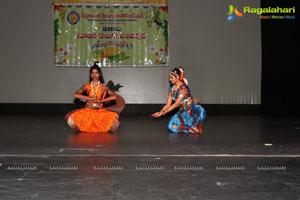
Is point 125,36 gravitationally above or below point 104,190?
above

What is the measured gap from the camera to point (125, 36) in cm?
757

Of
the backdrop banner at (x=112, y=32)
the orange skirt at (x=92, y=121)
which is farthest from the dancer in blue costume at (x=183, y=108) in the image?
the backdrop banner at (x=112, y=32)

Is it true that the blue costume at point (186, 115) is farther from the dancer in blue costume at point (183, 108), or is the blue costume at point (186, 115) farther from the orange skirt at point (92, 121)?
the orange skirt at point (92, 121)

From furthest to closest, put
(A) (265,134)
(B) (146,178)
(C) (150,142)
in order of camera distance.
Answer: (A) (265,134) < (C) (150,142) < (B) (146,178)

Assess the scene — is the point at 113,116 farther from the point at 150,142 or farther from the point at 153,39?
the point at 153,39

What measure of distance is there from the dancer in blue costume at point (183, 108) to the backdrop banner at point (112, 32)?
2.91 m

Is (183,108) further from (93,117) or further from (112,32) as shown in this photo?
(112,32)

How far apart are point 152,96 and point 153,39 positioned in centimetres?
119

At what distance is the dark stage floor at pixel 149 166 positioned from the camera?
2.06 metres

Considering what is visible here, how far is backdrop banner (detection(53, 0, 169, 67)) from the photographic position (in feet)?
24.7

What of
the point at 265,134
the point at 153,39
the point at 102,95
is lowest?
the point at 265,134

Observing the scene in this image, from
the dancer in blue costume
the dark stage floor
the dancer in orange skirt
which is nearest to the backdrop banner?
the dancer in orange skirt

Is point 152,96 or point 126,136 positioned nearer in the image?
point 126,136

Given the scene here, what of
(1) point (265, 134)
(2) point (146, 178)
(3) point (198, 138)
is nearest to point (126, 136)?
(3) point (198, 138)
